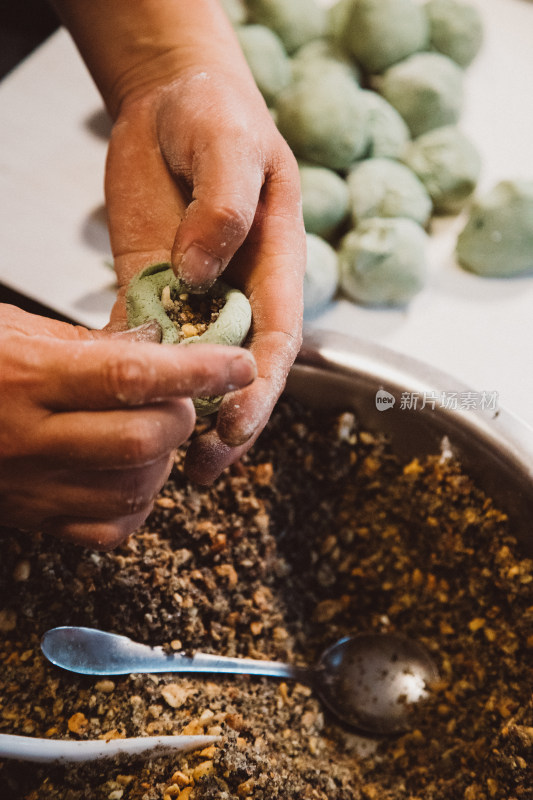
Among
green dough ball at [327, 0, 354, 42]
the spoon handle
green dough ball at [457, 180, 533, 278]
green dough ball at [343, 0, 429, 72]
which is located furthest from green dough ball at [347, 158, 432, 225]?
the spoon handle

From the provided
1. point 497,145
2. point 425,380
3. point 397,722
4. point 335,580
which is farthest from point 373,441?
point 497,145

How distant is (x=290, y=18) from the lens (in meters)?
1.61

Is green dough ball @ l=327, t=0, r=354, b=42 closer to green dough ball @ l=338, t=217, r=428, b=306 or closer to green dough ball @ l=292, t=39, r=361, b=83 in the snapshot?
green dough ball @ l=292, t=39, r=361, b=83

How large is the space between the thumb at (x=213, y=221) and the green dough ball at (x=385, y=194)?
0.61m

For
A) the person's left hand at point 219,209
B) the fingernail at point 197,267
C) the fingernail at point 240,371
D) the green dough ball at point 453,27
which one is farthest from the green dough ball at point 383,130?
the fingernail at point 240,371

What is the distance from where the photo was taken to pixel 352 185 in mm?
1384

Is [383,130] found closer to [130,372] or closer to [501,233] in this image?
[501,233]

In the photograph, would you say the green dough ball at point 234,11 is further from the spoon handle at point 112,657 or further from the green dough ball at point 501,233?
the spoon handle at point 112,657

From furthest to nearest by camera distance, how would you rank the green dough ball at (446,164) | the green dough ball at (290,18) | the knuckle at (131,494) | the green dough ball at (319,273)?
the green dough ball at (290,18) < the green dough ball at (446,164) < the green dough ball at (319,273) < the knuckle at (131,494)

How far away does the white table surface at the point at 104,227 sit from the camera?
133cm

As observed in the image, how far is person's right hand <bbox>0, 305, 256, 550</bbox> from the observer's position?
1.90ft

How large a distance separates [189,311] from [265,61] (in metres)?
0.97

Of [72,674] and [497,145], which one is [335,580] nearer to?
[72,674]

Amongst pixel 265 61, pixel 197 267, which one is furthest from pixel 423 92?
pixel 197 267
